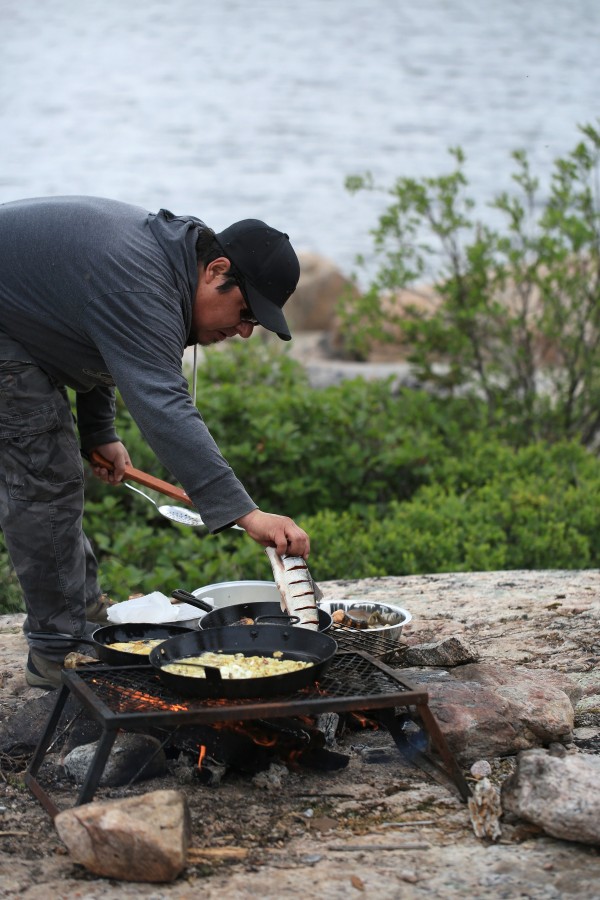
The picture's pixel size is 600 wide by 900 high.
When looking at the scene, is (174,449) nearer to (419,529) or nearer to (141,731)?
(141,731)

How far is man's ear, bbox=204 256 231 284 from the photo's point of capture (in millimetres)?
3824

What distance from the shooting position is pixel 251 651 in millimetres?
3797

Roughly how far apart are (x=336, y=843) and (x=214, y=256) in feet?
6.61

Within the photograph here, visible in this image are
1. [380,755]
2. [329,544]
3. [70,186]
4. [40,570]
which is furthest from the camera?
[70,186]

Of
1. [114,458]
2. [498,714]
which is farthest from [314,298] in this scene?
[498,714]

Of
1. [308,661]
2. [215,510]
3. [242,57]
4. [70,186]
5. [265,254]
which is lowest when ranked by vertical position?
[308,661]

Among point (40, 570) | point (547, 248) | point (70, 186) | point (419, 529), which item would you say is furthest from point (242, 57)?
point (40, 570)

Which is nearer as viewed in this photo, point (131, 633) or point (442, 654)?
point (131, 633)

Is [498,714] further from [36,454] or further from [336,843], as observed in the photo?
[36,454]

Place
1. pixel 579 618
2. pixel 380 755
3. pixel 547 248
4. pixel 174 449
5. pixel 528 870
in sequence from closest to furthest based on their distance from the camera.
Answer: pixel 528 870, pixel 174 449, pixel 380 755, pixel 579 618, pixel 547 248

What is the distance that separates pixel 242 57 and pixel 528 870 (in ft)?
110

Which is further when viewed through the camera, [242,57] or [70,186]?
[242,57]

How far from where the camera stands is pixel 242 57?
3372 cm

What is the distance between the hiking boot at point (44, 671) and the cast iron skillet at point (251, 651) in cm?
80
